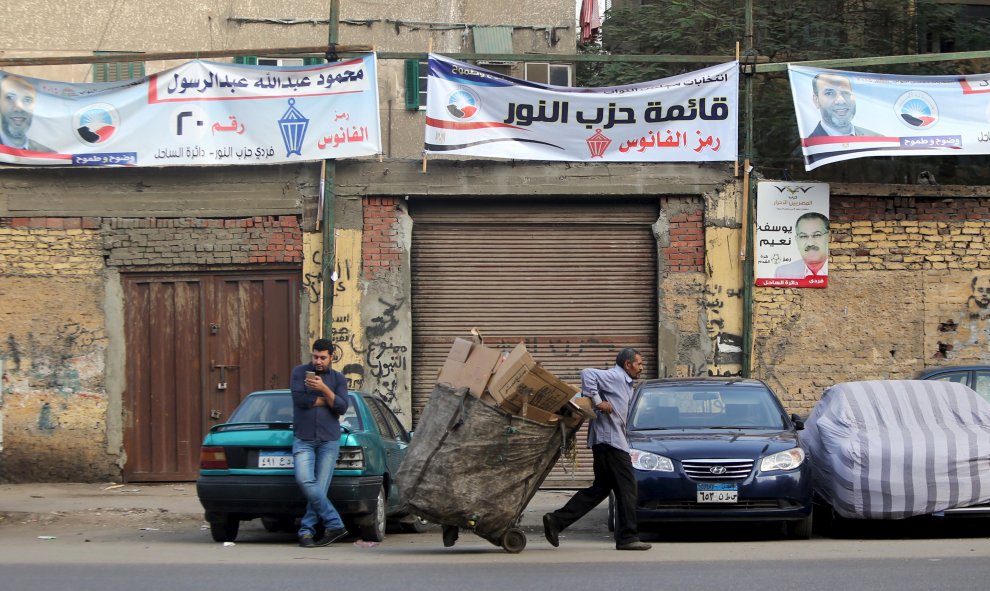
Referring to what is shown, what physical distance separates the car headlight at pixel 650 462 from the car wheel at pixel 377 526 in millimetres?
2267

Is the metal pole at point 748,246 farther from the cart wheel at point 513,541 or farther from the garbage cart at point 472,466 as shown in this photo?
the cart wheel at point 513,541

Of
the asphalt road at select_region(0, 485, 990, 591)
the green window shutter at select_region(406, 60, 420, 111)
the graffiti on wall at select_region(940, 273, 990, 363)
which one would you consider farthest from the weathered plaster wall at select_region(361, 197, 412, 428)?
the graffiti on wall at select_region(940, 273, 990, 363)

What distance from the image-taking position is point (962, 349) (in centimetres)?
1611

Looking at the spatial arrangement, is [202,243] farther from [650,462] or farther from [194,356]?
[650,462]

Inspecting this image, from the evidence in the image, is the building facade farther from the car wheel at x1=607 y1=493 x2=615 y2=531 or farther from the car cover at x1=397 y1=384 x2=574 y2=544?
A: the car cover at x1=397 y1=384 x2=574 y2=544

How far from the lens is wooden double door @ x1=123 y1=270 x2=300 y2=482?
15.9 meters

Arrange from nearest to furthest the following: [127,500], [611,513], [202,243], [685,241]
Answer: [611,513]
[127,500]
[202,243]
[685,241]

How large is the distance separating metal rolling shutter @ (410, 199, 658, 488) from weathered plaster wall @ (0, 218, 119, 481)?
13.6 feet

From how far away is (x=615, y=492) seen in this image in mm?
10023

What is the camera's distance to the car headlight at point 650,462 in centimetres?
1077

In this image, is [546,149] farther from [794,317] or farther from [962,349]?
[962,349]

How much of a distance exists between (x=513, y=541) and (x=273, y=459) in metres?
2.25

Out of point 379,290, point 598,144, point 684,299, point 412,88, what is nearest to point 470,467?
point 379,290

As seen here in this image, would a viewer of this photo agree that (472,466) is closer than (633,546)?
Yes
